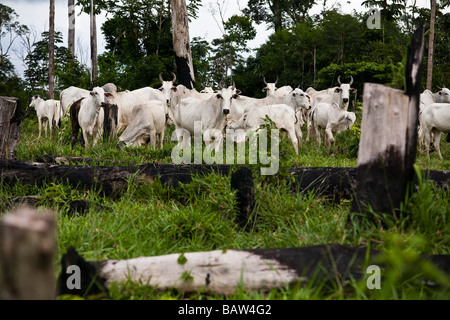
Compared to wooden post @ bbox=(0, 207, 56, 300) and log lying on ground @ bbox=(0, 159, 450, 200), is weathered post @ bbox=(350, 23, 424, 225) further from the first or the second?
wooden post @ bbox=(0, 207, 56, 300)

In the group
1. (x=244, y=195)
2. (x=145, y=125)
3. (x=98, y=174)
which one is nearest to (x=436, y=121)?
(x=145, y=125)

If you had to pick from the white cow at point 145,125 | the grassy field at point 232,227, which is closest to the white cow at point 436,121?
the white cow at point 145,125

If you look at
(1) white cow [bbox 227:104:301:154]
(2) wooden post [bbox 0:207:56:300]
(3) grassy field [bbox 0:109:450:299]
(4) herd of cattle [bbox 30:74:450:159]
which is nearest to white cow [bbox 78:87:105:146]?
(4) herd of cattle [bbox 30:74:450:159]

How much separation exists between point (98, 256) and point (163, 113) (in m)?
7.52

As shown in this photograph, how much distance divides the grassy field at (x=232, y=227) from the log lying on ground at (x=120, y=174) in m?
0.12

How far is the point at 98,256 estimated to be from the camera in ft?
10.3

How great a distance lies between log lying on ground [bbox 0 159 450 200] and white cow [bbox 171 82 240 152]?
3.66m

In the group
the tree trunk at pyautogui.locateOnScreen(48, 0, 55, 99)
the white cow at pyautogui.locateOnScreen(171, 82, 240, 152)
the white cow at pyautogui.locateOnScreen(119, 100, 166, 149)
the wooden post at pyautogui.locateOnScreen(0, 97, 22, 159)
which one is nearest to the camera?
the wooden post at pyautogui.locateOnScreen(0, 97, 22, 159)

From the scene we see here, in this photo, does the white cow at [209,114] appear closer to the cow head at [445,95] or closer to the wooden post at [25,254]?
the cow head at [445,95]

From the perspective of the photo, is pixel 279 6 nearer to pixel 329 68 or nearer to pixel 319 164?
pixel 329 68

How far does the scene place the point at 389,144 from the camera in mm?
3139

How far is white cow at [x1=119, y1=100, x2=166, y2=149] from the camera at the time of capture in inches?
386

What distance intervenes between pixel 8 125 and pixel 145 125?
11.0 ft
